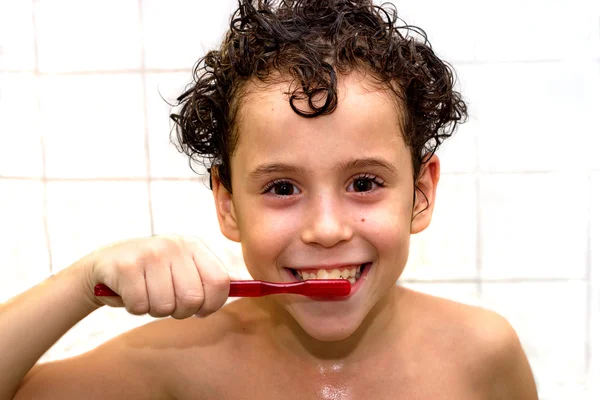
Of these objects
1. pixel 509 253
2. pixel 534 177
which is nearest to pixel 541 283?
pixel 509 253

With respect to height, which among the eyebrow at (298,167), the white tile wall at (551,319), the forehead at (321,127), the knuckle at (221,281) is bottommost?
the white tile wall at (551,319)

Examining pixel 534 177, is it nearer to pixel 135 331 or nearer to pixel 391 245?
pixel 391 245

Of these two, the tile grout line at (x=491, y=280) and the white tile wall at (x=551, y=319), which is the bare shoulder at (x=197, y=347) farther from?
the white tile wall at (x=551, y=319)

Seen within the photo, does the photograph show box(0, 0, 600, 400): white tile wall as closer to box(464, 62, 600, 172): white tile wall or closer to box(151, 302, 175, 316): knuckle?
box(464, 62, 600, 172): white tile wall

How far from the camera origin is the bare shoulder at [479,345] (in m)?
1.16

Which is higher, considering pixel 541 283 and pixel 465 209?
pixel 465 209

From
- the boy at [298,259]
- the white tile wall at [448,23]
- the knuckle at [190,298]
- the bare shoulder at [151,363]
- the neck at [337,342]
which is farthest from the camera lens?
the white tile wall at [448,23]

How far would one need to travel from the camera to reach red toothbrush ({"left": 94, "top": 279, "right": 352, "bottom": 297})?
856 mm

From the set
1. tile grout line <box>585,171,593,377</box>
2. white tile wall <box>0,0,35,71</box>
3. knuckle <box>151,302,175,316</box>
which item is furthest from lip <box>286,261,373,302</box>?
white tile wall <box>0,0,35,71</box>

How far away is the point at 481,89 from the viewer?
161 centimetres

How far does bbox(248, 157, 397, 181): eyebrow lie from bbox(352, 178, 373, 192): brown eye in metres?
Result: 0.03

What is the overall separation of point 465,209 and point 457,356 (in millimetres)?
542

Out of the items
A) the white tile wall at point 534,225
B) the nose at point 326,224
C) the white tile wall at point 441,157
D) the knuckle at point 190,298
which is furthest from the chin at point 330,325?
the white tile wall at point 534,225

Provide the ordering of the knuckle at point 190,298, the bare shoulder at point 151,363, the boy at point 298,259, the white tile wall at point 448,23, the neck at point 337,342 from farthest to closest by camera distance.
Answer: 1. the white tile wall at point 448,23
2. the neck at point 337,342
3. the bare shoulder at point 151,363
4. the boy at point 298,259
5. the knuckle at point 190,298
